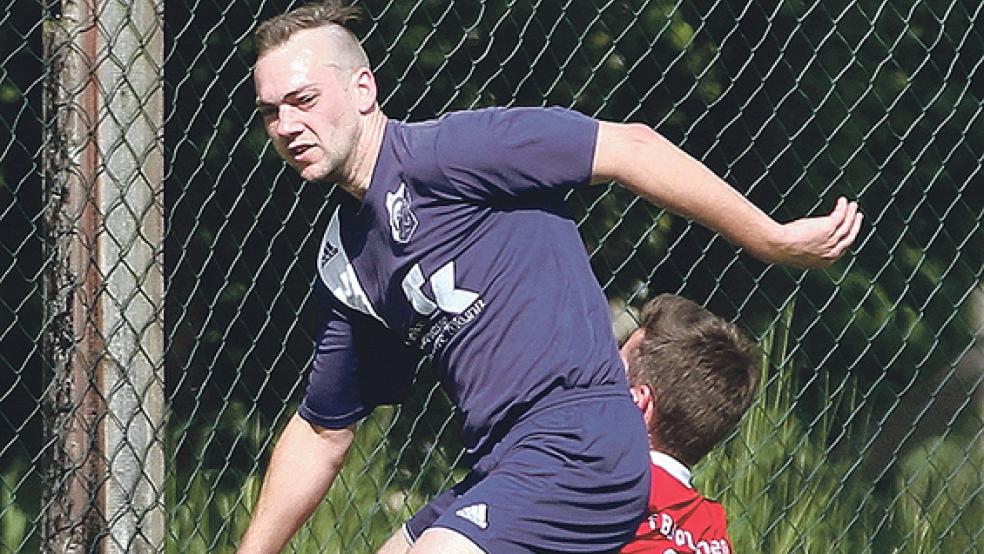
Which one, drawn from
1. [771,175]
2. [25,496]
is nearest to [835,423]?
[771,175]

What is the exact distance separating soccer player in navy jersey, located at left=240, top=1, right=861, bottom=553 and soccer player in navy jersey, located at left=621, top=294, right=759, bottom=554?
152 millimetres

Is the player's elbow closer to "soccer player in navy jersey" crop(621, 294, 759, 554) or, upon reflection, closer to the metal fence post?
"soccer player in navy jersey" crop(621, 294, 759, 554)

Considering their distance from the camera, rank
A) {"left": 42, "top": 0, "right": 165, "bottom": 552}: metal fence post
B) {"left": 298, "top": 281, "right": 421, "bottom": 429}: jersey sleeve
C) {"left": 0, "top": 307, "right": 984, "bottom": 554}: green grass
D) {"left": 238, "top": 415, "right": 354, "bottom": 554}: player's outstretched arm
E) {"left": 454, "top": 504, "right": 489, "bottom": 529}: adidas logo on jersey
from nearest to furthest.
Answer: {"left": 454, "top": 504, "right": 489, "bottom": 529}: adidas logo on jersey < {"left": 298, "top": 281, "right": 421, "bottom": 429}: jersey sleeve < {"left": 238, "top": 415, "right": 354, "bottom": 554}: player's outstretched arm < {"left": 42, "top": 0, "right": 165, "bottom": 552}: metal fence post < {"left": 0, "top": 307, "right": 984, "bottom": 554}: green grass

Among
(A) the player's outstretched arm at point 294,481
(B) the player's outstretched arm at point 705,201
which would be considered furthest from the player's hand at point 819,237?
(A) the player's outstretched arm at point 294,481

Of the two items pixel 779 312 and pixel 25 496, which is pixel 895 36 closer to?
pixel 779 312

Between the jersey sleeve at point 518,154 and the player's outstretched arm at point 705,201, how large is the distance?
1.6 inches

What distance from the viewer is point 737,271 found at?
5.59m

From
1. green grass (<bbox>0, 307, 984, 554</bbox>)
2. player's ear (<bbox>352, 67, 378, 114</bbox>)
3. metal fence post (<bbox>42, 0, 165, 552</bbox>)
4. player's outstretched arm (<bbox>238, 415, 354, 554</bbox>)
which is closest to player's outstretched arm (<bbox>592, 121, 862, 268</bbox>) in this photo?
player's ear (<bbox>352, 67, 378, 114</bbox>)

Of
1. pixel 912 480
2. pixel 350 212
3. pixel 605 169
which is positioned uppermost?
pixel 350 212

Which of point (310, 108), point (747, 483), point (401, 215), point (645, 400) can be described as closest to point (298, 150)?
point (310, 108)

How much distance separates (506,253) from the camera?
11.4 ft

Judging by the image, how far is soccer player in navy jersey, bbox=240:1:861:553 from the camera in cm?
340

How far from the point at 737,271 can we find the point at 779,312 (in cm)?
17

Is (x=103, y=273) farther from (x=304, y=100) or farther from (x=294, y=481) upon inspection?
(x=304, y=100)
